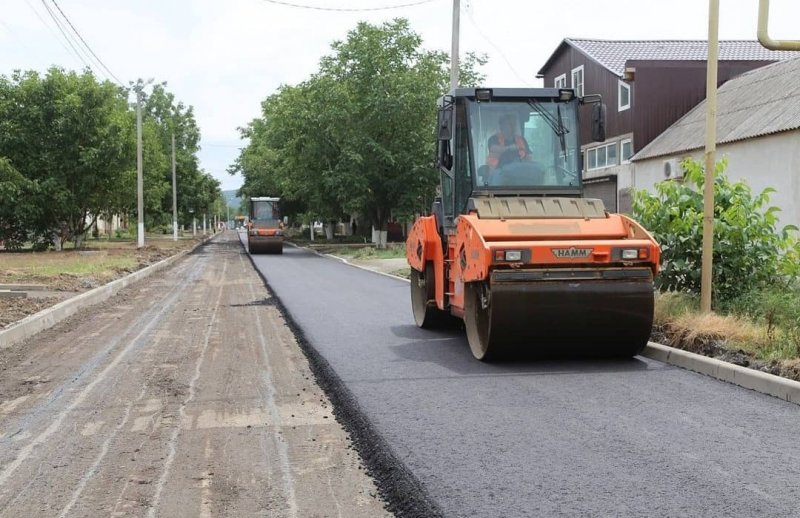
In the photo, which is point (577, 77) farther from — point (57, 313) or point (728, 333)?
point (728, 333)

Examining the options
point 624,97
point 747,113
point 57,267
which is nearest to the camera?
point 57,267

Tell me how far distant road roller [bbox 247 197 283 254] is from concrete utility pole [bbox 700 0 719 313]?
29026 mm

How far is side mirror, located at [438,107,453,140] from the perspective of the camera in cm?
877

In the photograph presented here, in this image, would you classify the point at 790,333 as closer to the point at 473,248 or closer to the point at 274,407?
the point at 473,248

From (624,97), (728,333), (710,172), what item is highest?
(624,97)

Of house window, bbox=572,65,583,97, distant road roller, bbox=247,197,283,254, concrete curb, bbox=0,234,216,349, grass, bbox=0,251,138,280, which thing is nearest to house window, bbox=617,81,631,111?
house window, bbox=572,65,583,97

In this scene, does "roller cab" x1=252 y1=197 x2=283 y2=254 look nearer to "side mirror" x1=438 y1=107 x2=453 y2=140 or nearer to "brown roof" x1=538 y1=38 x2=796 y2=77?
"brown roof" x1=538 y1=38 x2=796 y2=77

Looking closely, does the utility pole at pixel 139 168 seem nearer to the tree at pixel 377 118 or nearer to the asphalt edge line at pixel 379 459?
the tree at pixel 377 118

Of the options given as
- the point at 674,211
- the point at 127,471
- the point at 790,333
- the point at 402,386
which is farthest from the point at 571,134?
the point at 127,471

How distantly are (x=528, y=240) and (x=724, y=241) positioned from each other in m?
3.30

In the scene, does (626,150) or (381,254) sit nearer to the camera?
(626,150)

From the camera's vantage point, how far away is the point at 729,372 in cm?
703

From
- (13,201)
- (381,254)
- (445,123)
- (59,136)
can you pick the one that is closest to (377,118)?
(381,254)

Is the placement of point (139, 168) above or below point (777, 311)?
above
